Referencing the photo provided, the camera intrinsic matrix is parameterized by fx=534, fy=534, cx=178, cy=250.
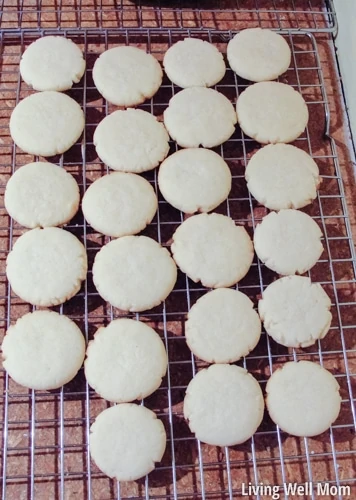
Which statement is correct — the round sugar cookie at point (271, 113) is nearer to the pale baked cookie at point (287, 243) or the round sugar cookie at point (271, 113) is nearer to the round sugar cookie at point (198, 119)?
the round sugar cookie at point (198, 119)

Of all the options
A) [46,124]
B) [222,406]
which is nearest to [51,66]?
[46,124]

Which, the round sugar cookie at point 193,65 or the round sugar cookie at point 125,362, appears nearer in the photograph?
the round sugar cookie at point 125,362

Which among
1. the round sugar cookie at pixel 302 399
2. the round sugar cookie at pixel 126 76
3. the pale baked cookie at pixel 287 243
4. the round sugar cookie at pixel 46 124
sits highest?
the round sugar cookie at pixel 126 76

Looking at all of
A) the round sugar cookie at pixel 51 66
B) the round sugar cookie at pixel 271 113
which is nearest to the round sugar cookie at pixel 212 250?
the round sugar cookie at pixel 271 113

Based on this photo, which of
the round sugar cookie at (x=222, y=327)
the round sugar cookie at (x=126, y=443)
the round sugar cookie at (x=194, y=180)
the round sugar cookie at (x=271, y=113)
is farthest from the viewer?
the round sugar cookie at (x=271, y=113)

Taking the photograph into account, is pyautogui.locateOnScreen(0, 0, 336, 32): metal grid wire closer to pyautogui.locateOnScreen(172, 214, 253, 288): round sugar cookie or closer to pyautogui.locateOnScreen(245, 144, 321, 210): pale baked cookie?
pyautogui.locateOnScreen(245, 144, 321, 210): pale baked cookie

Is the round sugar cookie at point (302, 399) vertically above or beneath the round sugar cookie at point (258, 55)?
beneath

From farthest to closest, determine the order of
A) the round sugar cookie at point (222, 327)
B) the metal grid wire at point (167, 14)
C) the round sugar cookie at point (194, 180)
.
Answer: the metal grid wire at point (167, 14)
the round sugar cookie at point (194, 180)
the round sugar cookie at point (222, 327)
